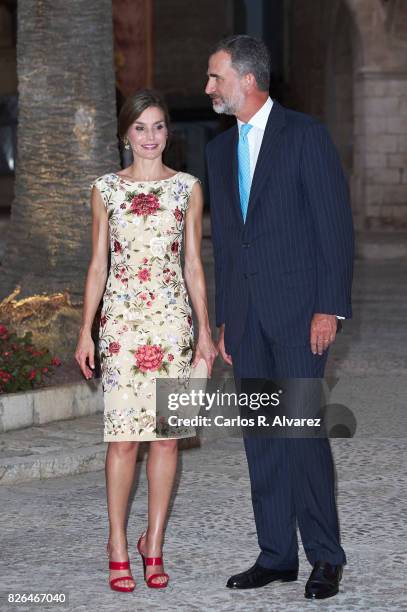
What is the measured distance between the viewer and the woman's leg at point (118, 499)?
5223 mm

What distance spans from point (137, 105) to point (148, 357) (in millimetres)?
941

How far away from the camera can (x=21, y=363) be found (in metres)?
8.65

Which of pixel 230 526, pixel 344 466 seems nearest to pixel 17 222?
pixel 344 466

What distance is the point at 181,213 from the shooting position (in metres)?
5.36

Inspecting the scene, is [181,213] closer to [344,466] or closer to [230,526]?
[230,526]

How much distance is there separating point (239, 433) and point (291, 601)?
11.8ft

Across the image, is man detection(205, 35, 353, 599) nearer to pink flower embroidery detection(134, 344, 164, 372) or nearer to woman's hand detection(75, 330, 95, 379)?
pink flower embroidery detection(134, 344, 164, 372)

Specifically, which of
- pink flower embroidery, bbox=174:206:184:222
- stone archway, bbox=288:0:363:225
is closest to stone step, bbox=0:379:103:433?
pink flower embroidery, bbox=174:206:184:222

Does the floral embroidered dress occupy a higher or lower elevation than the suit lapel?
lower

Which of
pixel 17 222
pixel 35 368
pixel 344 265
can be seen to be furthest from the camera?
pixel 17 222

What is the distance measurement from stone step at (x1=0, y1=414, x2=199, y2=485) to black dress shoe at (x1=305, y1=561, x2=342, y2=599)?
8.06ft

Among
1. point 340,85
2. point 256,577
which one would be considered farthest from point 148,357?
point 340,85

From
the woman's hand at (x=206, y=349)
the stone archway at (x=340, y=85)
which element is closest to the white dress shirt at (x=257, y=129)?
the woman's hand at (x=206, y=349)

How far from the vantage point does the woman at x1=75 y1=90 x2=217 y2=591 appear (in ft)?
17.2
